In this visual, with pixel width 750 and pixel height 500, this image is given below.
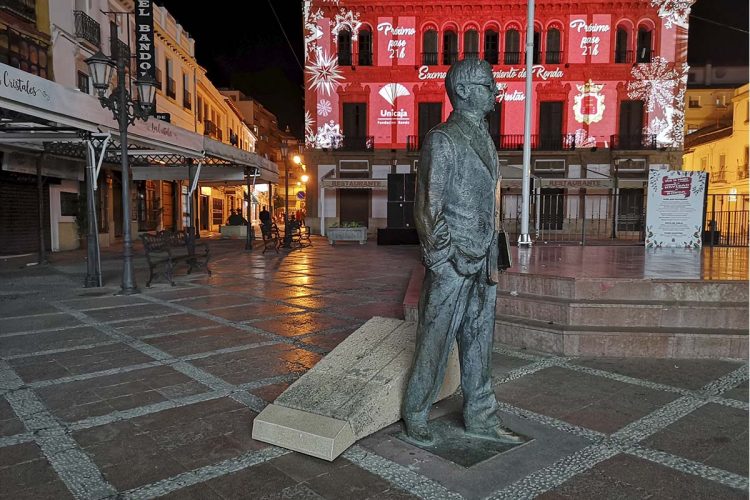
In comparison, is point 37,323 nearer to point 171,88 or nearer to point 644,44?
point 171,88

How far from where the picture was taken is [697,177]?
899 centimetres

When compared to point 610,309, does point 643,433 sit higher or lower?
lower

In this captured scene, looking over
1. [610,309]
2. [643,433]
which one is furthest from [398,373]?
[610,309]

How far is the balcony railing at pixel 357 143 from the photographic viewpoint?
26.2 metres

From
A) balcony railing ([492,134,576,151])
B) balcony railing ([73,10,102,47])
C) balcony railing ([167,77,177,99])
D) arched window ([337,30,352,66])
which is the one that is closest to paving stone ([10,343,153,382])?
balcony railing ([73,10,102,47])

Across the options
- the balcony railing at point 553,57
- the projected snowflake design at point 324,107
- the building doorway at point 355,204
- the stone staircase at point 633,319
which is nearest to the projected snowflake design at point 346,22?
the projected snowflake design at point 324,107

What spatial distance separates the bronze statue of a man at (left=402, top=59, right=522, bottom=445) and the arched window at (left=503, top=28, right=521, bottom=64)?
2593cm

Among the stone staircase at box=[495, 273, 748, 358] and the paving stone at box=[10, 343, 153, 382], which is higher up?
the stone staircase at box=[495, 273, 748, 358]

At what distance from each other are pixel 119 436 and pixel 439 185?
7.71 feet

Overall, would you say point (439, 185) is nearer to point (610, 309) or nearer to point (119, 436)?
point (119, 436)

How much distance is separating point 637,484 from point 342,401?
1.54 m

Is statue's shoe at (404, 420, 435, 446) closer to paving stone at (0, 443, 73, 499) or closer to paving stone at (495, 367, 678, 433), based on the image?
paving stone at (495, 367, 678, 433)

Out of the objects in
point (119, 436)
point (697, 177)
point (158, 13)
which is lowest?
point (119, 436)

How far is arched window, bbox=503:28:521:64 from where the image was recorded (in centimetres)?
2605
